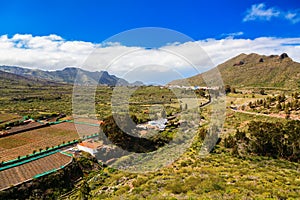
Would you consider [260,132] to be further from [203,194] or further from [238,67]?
[238,67]

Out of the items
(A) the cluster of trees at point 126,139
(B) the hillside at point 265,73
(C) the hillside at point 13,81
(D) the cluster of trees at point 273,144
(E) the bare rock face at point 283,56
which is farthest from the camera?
(C) the hillside at point 13,81

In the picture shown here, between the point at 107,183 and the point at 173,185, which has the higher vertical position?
the point at 173,185

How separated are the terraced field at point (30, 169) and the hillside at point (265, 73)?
2179 inches

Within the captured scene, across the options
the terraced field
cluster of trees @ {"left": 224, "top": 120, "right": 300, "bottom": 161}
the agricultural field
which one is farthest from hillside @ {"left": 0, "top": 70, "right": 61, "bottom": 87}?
cluster of trees @ {"left": 224, "top": 120, "right": 300, "bottom": 161}

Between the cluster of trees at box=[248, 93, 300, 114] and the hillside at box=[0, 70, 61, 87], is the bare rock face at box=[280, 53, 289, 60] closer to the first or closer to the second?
the cluster of trees at box=[248, 93, 300, 114]

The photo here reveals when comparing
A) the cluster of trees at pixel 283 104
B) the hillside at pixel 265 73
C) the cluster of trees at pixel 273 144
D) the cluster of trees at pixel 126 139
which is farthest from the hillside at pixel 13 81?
the cluster of trees at pixel 273 144

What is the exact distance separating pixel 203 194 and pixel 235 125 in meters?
20.8

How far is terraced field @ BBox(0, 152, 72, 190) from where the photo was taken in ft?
51.7

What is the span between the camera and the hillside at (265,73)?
Answer: 79181 mm

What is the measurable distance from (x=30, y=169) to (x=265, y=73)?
96341mm

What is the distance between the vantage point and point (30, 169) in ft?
59.5

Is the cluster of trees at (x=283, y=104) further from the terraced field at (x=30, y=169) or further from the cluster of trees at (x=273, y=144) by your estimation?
the terraced field at (x=30, y=169)

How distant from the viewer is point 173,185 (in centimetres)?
931

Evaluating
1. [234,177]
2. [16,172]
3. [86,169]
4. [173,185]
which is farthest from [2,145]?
[234,177]
